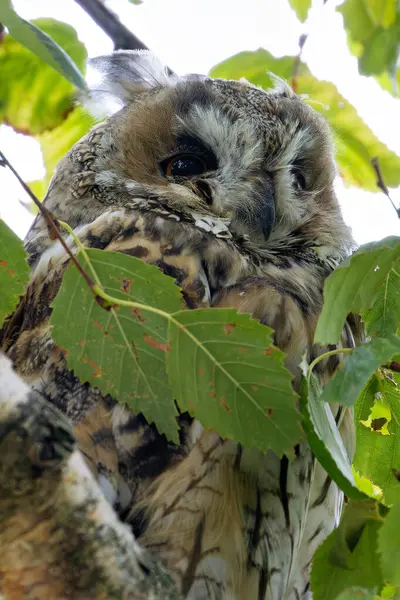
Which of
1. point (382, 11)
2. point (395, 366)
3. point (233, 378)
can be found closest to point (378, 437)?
point (395, 366)

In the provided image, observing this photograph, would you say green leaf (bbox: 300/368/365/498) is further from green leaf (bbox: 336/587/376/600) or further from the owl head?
the owl head

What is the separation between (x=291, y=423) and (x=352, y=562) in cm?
29

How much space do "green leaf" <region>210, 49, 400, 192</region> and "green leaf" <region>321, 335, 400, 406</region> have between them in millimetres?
1825

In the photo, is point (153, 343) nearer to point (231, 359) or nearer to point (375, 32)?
point (231, 359)

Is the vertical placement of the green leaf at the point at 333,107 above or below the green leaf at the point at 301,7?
below

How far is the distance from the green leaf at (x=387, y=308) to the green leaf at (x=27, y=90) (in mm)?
1755

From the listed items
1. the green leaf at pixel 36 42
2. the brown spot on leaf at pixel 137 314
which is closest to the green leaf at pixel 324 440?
the brown spot on leaf at pixel 137 314

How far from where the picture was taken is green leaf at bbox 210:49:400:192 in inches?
122

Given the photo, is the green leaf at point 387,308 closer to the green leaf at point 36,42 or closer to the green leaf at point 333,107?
the green leaf at point 36,42

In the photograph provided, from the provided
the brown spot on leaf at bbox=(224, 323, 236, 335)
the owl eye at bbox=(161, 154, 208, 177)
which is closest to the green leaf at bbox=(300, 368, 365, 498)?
the brown spot on leaf at bbox=(224, 323, 236, 335)

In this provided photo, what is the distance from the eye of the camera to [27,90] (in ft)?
9.70

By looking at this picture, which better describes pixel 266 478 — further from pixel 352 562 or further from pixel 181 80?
pixel 181 80

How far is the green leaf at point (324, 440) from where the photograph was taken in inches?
54.6

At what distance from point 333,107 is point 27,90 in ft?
4.06
